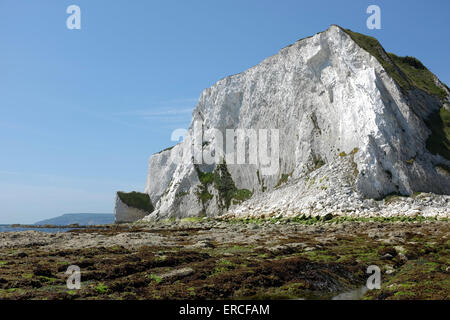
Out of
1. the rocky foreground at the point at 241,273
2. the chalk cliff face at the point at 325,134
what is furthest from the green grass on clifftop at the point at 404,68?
the rocky foreground at the point at 241,273

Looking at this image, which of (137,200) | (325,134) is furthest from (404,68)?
(137,200)

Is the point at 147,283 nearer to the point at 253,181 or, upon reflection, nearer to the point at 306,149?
the point at 306,149

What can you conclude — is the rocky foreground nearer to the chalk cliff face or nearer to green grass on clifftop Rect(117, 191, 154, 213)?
the chalk cliff face

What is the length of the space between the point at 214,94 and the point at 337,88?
1711 inches

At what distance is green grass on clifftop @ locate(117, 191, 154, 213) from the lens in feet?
438

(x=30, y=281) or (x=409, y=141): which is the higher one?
(x=409, y=141)

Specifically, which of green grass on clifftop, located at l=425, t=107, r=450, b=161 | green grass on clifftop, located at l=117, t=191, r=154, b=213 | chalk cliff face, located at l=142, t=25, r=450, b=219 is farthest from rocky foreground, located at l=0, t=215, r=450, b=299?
green grass on clifftop, located at l=117, t=191, r=154, b=213

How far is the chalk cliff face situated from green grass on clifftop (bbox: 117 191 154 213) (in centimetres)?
2841

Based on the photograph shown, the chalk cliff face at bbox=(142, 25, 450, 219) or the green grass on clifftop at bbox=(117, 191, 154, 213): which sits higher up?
the chalk cliff face at bbox=(142, 25, 450, 219)

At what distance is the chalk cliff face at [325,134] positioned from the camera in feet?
208

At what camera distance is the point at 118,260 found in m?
23.1

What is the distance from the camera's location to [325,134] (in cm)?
8106
